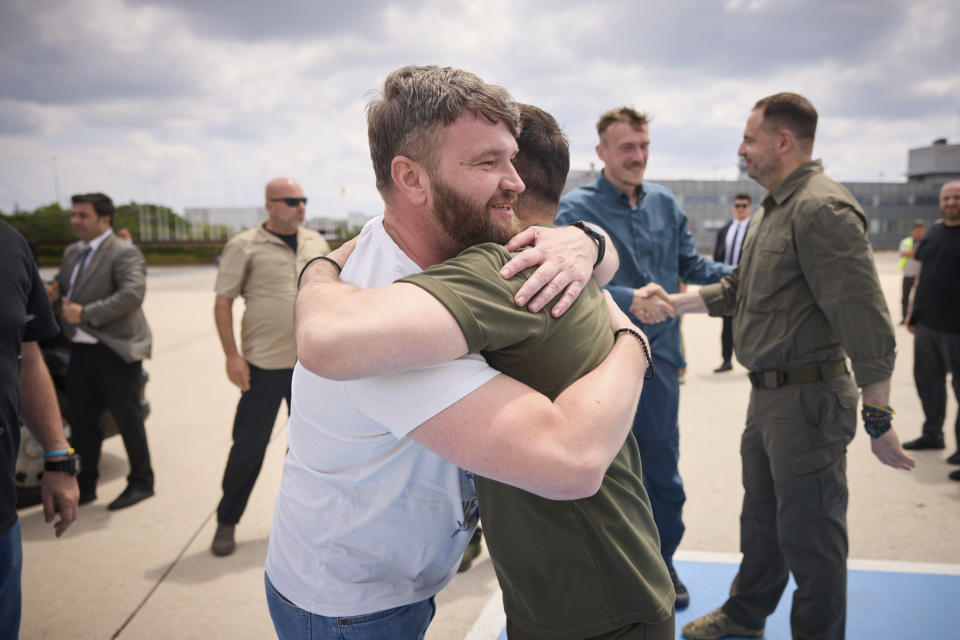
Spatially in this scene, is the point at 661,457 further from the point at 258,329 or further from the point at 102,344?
the point at 102,344

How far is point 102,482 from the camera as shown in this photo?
4867 mm

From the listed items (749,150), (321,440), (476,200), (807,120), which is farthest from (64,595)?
(807,120)

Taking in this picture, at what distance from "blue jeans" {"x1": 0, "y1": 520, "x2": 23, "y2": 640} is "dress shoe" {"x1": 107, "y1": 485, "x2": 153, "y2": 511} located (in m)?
2.78

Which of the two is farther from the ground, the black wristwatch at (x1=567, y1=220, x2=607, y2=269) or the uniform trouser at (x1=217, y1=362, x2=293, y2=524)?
the black wristwatch at (x1=567, y1=220, x2=607, y2=269)

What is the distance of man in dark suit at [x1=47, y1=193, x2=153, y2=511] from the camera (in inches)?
176

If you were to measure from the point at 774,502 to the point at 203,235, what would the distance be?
106677 mm

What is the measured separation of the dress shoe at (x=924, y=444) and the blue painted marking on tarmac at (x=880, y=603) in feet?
7.70

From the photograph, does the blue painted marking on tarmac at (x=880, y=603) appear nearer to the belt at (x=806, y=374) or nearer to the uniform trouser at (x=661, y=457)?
the uniform trouser at (x=661, y=457)

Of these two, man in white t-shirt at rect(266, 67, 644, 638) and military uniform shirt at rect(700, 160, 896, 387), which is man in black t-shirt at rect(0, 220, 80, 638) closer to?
man in white t-shirt at rect(266, 67, 644, 638)

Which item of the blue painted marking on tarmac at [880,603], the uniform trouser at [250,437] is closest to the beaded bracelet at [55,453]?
the uniform trouser at [250,437]

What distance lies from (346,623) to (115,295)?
13.5 ft

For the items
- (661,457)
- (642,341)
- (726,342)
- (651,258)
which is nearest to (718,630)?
(661,457)

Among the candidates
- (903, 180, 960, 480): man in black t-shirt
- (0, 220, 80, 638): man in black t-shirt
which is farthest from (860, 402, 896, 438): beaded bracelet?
(903, 180, 960, 480): man in black t-shirt

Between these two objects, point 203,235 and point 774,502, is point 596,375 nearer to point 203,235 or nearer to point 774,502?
point 774,502
